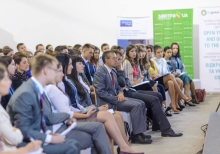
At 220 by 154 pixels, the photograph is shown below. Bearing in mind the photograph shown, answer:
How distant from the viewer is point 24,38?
32.9ft

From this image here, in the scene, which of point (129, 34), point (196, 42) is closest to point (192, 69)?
point (196, 42)

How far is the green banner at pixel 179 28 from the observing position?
30.0ft

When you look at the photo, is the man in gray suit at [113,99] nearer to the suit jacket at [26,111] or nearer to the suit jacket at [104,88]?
the suit jacket at [104,88]

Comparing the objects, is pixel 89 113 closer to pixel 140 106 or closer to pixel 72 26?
pixel 140 106

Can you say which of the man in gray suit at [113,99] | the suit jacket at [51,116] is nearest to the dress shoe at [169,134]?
the man in gray suit at [113,99]

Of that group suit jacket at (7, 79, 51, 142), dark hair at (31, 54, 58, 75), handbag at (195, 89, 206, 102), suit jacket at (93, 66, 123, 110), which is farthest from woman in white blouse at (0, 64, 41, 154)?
handbag at (195, 89, 206, 102)

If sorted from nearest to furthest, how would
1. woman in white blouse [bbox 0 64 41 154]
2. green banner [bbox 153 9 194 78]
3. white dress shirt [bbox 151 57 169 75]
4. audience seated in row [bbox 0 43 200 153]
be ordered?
woman in white blouse [bbox 0 64 41 154] < audience seated in row [bbox 0 43 200 153] < white dress shirt [bbox 151 57 169 75] < green banner [bbox 153 9 194 78]

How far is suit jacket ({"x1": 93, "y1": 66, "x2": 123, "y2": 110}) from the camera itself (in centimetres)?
455

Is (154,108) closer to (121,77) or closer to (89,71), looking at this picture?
(121,77)

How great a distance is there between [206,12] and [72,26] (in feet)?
10.7

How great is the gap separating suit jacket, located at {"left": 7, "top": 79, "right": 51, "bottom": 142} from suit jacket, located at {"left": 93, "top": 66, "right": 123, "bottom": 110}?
6.03 ft

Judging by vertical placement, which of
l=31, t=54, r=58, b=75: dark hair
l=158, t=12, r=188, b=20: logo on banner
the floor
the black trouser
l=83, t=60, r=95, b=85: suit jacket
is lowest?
the floor

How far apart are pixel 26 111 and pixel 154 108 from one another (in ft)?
9.08

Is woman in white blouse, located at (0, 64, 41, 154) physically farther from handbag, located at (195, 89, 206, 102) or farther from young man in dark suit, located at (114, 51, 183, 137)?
handbag, located at (195, 89, 206, 102)
